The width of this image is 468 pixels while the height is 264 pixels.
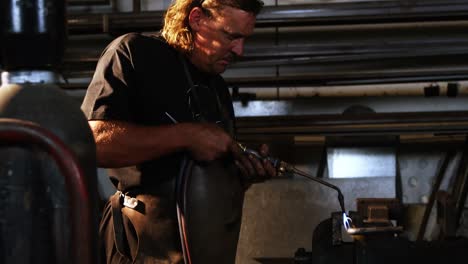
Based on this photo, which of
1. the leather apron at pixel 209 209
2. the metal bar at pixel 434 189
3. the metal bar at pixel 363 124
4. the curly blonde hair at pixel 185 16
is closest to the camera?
the leather apron at pixel 209 209

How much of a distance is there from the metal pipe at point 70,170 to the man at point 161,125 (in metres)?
0.89

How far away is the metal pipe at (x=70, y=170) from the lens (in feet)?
2.31

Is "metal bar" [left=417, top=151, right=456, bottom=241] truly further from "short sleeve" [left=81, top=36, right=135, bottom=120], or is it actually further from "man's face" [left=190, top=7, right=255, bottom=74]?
"short sleeve" [left=81, top=36, right=135, bottom=120]

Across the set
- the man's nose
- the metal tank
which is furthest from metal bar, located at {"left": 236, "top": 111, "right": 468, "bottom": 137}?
the metal tank

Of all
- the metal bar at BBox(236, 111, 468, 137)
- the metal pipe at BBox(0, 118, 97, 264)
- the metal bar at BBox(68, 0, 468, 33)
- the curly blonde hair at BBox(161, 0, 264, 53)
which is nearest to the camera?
the metal pipe at BBox(0, 118, 97, 264)

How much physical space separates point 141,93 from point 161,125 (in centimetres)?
9

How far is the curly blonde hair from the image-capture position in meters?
1.89

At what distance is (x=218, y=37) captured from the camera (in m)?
1.92

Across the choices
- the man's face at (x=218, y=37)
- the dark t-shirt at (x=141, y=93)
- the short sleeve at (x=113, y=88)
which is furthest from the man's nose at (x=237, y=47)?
the short sleeve at (x=113, y=88)

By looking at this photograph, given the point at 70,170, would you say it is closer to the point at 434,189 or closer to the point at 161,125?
the point at 161,125

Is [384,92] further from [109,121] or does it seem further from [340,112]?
[109,121]

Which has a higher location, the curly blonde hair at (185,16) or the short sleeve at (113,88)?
the curly blonde hair at (185,16)

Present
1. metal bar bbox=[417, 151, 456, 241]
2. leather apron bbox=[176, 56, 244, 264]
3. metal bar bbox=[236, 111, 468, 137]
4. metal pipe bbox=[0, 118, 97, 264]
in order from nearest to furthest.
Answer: metal pipe bbox=[0, 118, 97, 264] → leather apron bbox=[176, 56, 244, 264] → metal bar bbox=[236, 111, 468, 137] → metal bar bbox=[417, 151, 456, 241]

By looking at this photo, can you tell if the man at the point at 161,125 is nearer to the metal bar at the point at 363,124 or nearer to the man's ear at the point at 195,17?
the man's ear at the point at 195,17
